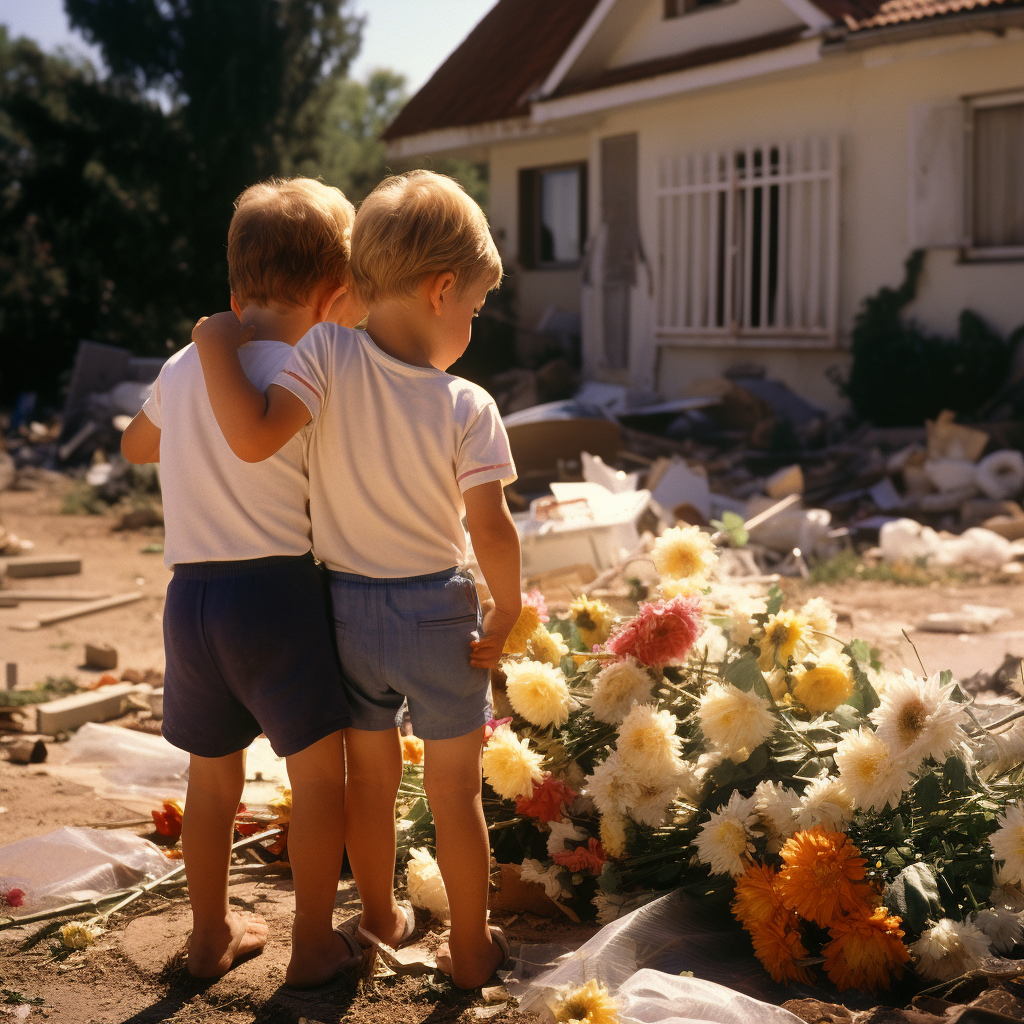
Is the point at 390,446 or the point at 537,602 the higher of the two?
the point at 390,446

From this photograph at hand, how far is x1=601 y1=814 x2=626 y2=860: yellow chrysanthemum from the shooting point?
221cm

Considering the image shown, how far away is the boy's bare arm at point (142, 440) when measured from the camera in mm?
2193

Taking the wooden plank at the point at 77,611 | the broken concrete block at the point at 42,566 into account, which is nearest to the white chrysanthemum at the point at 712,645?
the wooden plank at the point at 77,611

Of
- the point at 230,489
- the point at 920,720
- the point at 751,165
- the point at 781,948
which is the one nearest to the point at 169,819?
the point at 230,489

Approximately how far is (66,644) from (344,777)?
11.4 feet

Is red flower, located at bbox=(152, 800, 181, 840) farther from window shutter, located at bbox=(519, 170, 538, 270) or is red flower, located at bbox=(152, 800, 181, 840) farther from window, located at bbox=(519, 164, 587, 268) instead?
window shutter, located at bbox=(519, 170, 538, 270)

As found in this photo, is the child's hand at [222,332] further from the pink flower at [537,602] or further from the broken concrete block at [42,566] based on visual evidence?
the broken concrete block at [42,566]

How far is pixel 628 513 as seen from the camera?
201 inches

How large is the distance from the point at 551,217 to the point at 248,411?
12.4 meters

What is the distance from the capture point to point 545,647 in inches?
98.4

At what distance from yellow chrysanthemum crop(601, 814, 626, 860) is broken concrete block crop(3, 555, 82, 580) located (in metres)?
5.35

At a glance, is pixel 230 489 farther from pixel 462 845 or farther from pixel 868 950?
pixel 868 950

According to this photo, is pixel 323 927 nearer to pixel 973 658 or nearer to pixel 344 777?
pixel 344 777

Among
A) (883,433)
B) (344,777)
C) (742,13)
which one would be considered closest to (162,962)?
(344,777)
